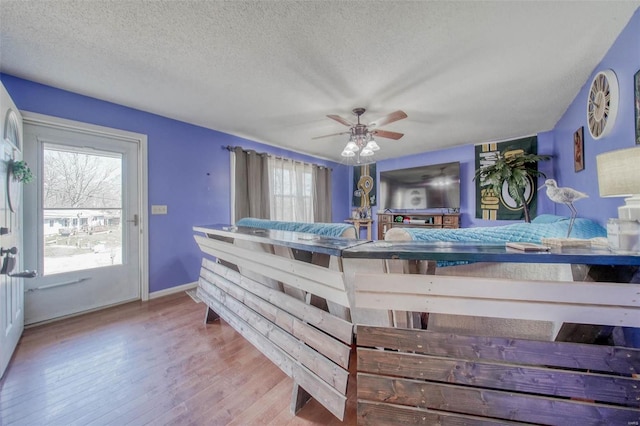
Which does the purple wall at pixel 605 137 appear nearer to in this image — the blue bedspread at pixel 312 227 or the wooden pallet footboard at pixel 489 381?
the wooden pallet footboard at pixel 489 381

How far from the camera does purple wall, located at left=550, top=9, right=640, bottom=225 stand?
56.1 inches

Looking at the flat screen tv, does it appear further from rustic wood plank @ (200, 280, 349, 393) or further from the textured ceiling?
rustic wood plank @ (200, 280, 349, 393)

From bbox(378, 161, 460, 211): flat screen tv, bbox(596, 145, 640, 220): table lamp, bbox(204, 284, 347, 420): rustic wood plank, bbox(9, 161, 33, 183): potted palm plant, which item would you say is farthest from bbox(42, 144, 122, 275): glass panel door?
bbox(378, 161, 460, 211): flat screen tv

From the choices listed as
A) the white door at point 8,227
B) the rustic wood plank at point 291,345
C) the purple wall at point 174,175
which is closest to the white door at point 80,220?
the purple wall at point 174,175

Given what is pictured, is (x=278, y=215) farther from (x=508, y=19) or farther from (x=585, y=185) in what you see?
(x=585, y=185)

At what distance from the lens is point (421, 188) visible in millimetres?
4660

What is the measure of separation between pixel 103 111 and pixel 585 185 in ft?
16.5

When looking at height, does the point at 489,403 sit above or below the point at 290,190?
below

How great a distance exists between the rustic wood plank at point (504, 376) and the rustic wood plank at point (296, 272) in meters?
0.26

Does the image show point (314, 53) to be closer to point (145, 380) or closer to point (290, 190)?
point (145, 380)

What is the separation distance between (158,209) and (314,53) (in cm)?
256

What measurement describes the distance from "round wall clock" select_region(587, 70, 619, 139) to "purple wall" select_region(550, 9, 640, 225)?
40mm

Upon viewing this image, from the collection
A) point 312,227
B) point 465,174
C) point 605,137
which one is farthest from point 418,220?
point 312,227

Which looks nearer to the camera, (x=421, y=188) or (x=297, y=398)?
(x=297, y=398)
